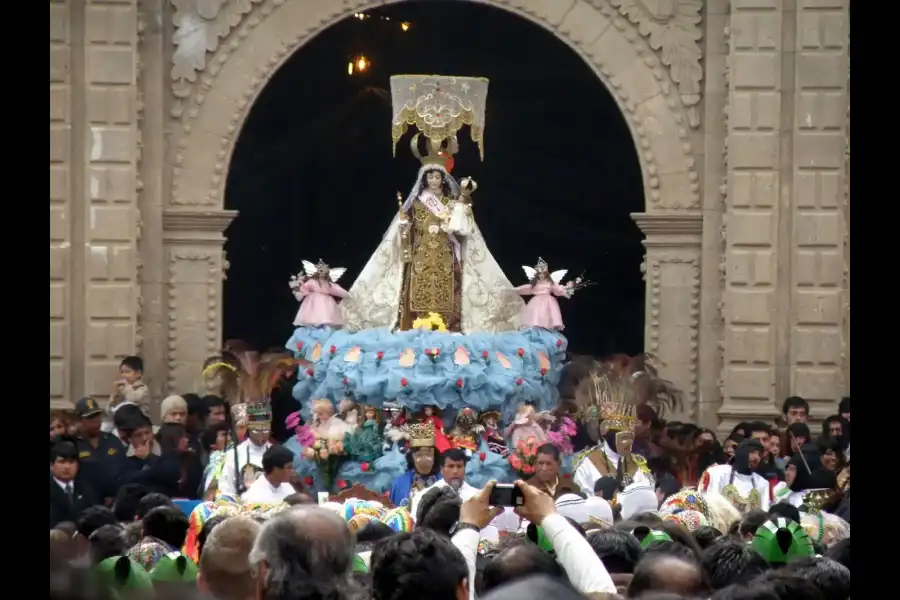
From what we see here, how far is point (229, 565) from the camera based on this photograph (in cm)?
475

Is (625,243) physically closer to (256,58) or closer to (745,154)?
(745,154)

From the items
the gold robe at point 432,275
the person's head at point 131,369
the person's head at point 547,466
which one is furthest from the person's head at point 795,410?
the person's head at point 131,369

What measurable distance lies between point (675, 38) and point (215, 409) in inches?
229

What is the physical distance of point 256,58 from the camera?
56.4 feet

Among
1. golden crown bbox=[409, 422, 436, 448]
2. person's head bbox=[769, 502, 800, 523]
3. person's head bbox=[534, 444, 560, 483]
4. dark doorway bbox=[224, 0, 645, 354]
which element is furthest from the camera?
dark doorway bbox=[224, 0, 645, 354]

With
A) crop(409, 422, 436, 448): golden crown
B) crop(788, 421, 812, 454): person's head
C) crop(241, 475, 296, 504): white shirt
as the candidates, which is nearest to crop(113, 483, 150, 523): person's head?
crop(241, 475, 296, 504): white shirt

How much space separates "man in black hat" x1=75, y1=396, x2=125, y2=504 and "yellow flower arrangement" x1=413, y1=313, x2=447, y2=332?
3140 millimetres

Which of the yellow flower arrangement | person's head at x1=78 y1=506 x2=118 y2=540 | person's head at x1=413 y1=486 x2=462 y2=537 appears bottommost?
person's head at x1=78 y1=506 x2=118 y2=540

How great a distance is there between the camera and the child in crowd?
626 inches

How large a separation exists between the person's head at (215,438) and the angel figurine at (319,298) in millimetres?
2066

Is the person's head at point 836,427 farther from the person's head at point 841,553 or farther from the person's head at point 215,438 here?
the person's head at point 841,553

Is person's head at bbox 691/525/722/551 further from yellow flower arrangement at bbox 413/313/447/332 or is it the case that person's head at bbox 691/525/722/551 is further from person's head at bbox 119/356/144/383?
person's head at bbox 119/356/144/383

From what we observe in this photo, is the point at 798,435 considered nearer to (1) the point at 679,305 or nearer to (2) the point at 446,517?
(1) the point at 679,305
